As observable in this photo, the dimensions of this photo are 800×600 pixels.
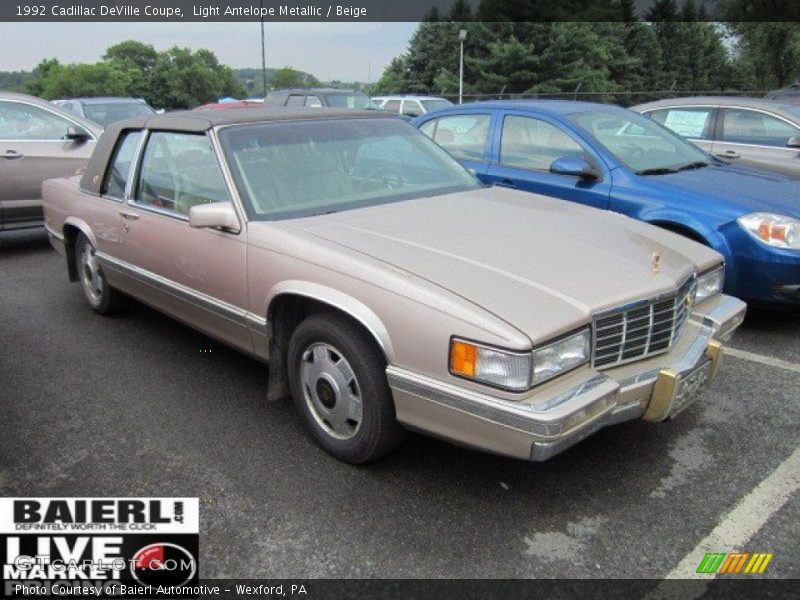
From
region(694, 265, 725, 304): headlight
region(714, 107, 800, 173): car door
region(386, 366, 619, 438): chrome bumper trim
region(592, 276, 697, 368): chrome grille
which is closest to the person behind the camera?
region(386, 366, 619, 438): chrome bumper trim

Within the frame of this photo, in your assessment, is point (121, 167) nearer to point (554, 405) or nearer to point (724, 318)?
point (554, 405)

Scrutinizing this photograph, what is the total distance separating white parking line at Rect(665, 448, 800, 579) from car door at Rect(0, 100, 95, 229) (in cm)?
728

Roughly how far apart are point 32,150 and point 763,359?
A: 731 centimetres

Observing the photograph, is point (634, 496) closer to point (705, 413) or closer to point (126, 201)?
point (705, 413)

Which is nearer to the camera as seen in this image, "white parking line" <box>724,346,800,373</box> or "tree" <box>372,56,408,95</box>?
"white parking line" <box>724,346,800,373</box>

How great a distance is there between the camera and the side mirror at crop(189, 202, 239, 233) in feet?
11.1

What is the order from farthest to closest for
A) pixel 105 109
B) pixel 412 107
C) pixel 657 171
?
pixel 412 107 < pixel 105 109 < pixel 657 171

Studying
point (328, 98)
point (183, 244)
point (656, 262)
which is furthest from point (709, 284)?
point (328, 98)

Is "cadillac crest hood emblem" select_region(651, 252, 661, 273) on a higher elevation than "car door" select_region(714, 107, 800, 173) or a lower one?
lower

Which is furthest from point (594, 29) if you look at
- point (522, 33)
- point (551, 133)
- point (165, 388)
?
point (165, 388)

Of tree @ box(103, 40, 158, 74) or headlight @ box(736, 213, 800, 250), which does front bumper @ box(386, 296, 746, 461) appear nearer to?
headlight @ box(736, 213, 800, 250)

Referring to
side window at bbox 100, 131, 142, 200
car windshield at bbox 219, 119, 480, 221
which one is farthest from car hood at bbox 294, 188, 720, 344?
side window at bbox 100, 131, 142, 200

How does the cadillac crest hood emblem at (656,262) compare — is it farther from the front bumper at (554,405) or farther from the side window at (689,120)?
the side window at (689,120)

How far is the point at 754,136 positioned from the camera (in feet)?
24.2
